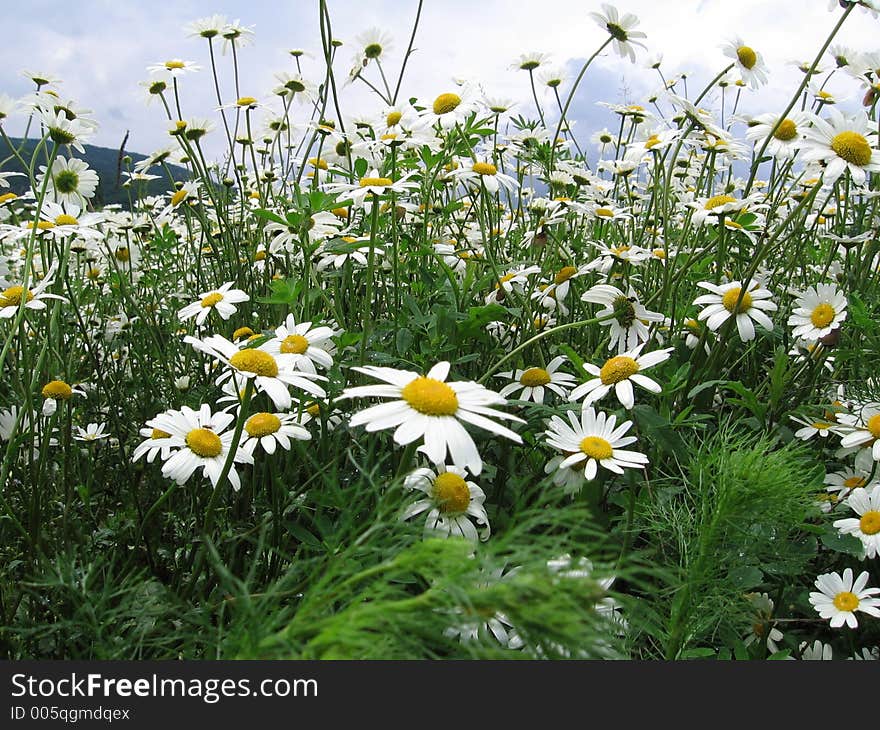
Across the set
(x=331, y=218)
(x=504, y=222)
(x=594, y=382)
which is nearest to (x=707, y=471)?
(x=594, y=382)

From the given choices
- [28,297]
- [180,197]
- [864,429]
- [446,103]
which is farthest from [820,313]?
[180,197]

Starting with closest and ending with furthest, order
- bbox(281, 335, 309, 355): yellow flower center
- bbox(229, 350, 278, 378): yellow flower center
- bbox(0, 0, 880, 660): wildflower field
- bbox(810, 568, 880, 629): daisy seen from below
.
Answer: bbox(0, 0, 880, 660): wildflower field → bbox(229, 350, 278, 378): yellow flower center → bbox(810, 568, 880, 629): daisy seen from below → bbox(281, 335, 309, 355): yellow flower center

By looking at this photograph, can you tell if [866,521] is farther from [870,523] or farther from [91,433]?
[91,433]

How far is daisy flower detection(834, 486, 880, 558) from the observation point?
1.31 m

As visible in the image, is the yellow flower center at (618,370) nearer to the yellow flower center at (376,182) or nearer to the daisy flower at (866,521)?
the daisy flower at (866,521)

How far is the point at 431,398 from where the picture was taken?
0.91 m

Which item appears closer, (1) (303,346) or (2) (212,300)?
(1) (303,346)

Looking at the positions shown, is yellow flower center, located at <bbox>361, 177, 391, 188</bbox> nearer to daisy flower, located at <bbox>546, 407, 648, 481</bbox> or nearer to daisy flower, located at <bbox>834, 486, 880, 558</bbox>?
daisy flower, located at <bbox>546, 407, 648, 481</bbox>

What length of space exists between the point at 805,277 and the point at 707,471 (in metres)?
1.73

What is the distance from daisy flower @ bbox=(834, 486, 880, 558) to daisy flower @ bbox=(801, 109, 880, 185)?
2.10 ft

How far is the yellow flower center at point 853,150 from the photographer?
1.50 metres

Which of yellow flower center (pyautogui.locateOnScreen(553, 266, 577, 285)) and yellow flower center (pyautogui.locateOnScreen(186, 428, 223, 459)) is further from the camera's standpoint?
yellow flower center (pyautogui.locateOnScreen(553, 266, 577, 285))

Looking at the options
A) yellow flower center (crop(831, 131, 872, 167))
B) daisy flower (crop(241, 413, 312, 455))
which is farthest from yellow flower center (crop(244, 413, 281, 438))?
yellow flower center (crop(831, 131, 872, 167))

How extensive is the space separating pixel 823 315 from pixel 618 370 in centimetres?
62
